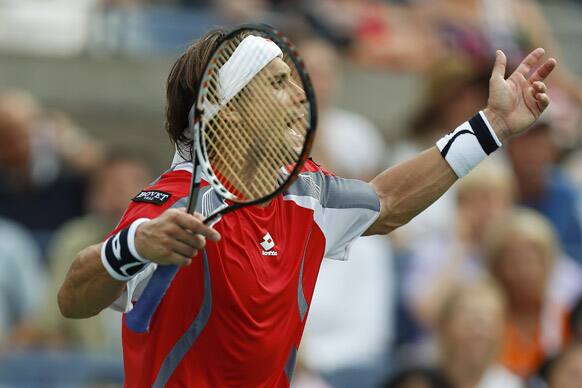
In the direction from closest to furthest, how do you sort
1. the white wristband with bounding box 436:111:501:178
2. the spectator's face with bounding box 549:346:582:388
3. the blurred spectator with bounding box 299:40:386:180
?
1. the white wristband with bounding box 436:111:501:178
2. the spectator's face with bounding box 549:346:582:388
3. the blurred spectator with bounding box 299:40:386:180

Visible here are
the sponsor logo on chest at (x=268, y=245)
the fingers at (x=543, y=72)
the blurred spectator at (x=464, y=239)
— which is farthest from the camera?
the blurred spectator at (x=464, y=239)

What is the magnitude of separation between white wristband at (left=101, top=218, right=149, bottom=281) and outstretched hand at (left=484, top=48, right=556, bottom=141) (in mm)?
1255

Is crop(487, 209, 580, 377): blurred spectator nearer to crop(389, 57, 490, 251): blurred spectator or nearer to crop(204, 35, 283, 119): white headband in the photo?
crop(389, 57, 490, 251): blurred spectator

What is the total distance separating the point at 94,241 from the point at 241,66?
3942mm

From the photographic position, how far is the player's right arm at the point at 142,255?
140 inches

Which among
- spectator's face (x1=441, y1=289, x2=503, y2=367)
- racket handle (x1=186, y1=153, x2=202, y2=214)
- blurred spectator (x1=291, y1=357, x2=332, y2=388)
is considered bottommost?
blurred spectator (x1=291, y1=357, x2=332, y2=388)

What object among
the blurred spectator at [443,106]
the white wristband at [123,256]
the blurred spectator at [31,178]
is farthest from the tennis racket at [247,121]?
the blurred spectator at [31,178]

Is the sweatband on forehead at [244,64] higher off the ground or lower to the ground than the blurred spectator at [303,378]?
higher

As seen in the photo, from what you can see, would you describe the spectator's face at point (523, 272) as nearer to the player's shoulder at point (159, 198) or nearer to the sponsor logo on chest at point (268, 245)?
the sponsor logo on chest at point (268, 245)

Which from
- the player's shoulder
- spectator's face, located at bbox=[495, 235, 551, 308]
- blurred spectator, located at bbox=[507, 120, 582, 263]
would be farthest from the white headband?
blurred spectator, located at bbox=[507, 120, 582, 263]

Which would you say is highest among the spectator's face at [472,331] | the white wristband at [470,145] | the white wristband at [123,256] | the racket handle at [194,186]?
the racket handle at [194,186]

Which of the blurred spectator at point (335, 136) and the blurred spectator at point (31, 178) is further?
the blurred spectator at point (31, 178)

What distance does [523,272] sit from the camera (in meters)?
7.73

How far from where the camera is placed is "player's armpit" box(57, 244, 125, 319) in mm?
3885
